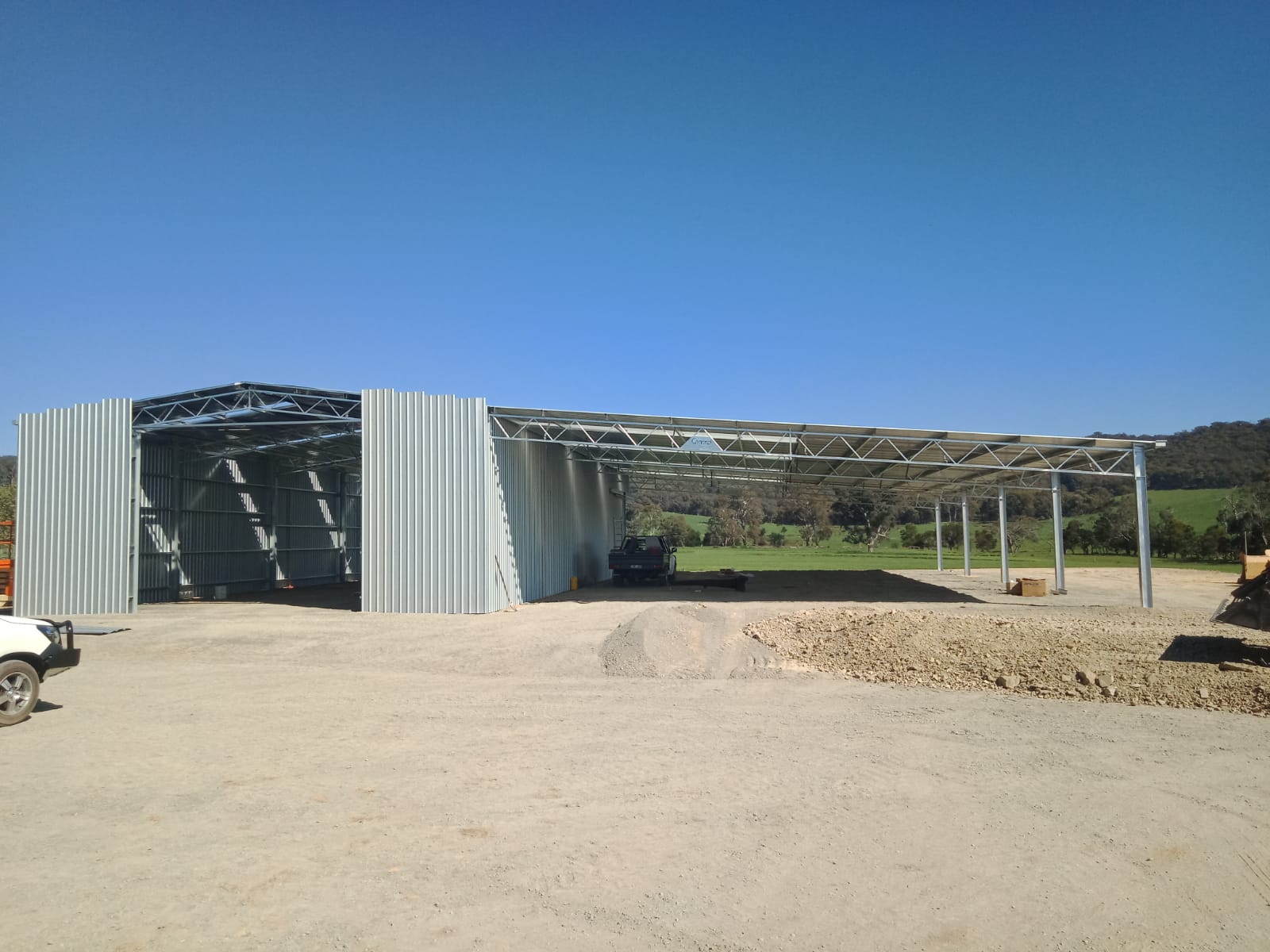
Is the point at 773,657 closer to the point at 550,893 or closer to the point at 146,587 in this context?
the point at 550,893

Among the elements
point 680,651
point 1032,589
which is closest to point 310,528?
point 680,651

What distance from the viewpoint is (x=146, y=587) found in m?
25.6

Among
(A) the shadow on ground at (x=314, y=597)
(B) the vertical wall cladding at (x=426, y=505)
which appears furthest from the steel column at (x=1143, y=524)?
(A) the shadow on ground at (x=314, y=597)

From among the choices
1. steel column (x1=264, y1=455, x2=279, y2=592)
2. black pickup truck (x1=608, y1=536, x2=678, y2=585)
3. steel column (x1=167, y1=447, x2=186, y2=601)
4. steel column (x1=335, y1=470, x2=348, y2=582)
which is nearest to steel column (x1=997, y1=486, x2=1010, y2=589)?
black pickup truck (x1=608, y1=536, x2=678, y2=585)

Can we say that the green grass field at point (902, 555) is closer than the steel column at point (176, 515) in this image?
No

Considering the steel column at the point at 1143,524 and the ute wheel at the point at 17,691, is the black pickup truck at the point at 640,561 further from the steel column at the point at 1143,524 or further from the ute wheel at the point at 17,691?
the ute wheel at the point at 17,691

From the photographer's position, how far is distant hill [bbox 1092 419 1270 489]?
88387 mm

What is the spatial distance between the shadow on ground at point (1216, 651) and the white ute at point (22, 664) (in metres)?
14.9

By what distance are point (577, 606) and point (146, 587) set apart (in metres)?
13.3

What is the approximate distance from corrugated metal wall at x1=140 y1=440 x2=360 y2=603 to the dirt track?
47.6 ft

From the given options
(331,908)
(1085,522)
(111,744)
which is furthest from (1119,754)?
(1085,522)

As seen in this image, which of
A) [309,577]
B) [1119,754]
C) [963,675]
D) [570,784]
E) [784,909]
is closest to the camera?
[784,909]

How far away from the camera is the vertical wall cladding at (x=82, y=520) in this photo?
23031mm

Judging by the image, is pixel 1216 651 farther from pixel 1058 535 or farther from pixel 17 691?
pixel 17 691
